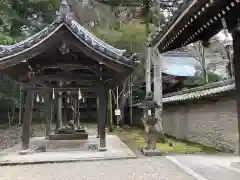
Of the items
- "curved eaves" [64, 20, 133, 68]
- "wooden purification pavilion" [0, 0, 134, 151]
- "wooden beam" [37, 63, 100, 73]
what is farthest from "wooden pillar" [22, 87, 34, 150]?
"curved eaves" [64, 20, 133, 68]

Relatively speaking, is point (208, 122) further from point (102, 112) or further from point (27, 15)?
point (27, 15)

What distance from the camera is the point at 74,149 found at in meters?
9.25

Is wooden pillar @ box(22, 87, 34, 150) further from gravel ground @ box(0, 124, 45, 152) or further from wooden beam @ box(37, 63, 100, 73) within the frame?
gravel ground @ box(0, 124, 45, 152)

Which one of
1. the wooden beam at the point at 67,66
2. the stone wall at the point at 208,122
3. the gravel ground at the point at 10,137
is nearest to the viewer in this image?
the wooden beam at the point at 67,66

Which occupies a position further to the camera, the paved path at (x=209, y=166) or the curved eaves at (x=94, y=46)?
the curved eaves at (x=94, y=46)

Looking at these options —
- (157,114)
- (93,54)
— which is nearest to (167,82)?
(157,114)

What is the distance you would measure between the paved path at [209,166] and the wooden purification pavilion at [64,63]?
8.86 feet

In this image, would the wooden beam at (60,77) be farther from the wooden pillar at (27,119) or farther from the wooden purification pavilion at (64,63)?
the wooden pillar at (27,119)

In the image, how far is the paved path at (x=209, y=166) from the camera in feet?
19.0

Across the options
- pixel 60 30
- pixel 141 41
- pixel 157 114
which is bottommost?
pixel 157 114

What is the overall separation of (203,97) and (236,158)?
2.58 meters

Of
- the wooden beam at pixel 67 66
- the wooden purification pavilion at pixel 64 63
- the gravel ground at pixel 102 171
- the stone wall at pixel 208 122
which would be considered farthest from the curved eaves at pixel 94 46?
the stone wall at pixel 208 122

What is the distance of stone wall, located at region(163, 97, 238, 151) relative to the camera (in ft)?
28.3

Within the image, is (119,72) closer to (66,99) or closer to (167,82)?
(66,99)
